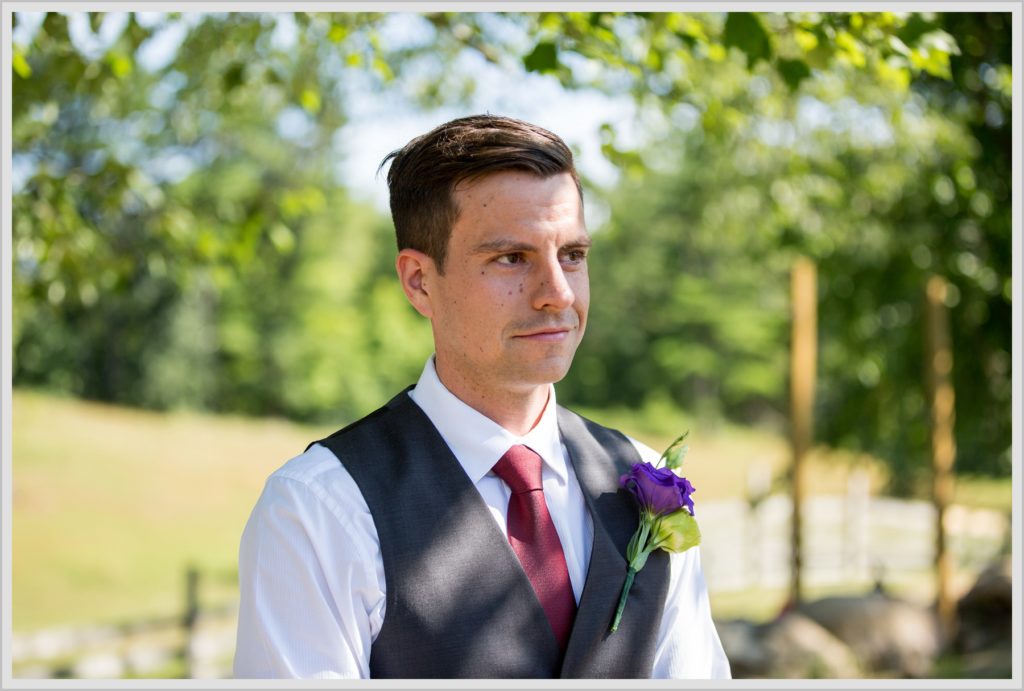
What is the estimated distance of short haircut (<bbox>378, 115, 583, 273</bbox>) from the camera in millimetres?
1672

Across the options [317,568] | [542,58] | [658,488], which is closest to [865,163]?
[542,58]

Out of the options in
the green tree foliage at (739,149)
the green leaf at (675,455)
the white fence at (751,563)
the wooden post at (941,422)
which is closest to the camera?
the green leaf at (675,455)

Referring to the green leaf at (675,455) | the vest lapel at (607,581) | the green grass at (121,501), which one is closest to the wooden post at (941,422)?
the green leaf at (675,455)

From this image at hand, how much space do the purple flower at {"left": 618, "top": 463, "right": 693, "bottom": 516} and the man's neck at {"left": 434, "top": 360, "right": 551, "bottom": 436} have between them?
22 centimetres

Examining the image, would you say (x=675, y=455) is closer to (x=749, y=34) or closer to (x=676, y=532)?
(x=676, y=532)

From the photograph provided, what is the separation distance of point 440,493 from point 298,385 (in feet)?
97.3

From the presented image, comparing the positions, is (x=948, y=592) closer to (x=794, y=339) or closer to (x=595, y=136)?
(x=794, y=339)

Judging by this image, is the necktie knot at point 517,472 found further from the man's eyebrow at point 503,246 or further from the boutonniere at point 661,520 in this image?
the man's eyebrow at point 503,246

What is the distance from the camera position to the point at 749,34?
280cm

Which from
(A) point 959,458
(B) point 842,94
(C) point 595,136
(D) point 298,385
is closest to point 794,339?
(B) point 842,94

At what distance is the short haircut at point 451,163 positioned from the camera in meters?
1.67

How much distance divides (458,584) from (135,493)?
2181 cm

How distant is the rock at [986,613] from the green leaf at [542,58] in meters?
5.78

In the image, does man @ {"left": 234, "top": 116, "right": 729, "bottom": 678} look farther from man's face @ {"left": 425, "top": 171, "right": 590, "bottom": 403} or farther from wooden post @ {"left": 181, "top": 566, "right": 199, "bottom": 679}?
wooden post @ {"left": 181, "top": 566, "right": 199, "bottom": 679}
